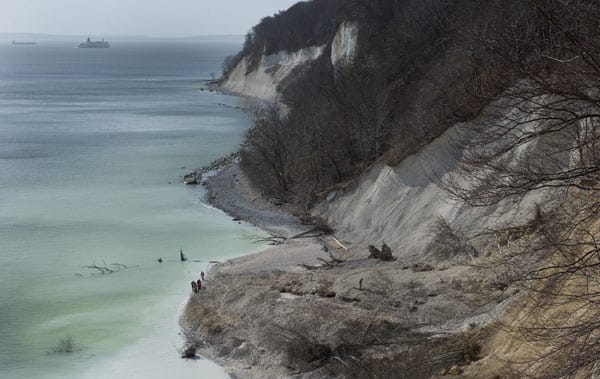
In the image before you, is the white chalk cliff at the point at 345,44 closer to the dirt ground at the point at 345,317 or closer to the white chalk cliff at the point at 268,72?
the white chalk cliff at the point at 268,72

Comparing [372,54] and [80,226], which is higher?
[372,54]

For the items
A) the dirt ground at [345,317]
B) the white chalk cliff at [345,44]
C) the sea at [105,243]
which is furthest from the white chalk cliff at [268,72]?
the dirt ground at [345,317]

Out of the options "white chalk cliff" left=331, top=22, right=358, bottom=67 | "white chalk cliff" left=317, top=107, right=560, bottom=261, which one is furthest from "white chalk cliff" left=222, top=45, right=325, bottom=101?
"white chalk cliff" left=317, top=107, right=560, bottom=261

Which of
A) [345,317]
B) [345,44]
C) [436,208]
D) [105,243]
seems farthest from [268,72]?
[345,317]

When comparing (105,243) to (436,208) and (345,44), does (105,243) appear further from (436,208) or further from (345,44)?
(345,44)

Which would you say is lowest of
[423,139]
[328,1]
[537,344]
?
[537,344]

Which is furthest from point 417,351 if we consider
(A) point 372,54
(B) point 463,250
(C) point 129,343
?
(A) point 372,54

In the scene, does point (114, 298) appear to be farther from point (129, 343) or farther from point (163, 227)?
point (163, 227)

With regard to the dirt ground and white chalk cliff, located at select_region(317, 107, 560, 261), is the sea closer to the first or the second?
the dirt ground

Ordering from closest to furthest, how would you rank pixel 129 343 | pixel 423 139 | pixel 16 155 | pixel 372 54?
1. pixel 129 343
2. pixel 423 139
3. pixel 372 54
4. pixel 16 155
